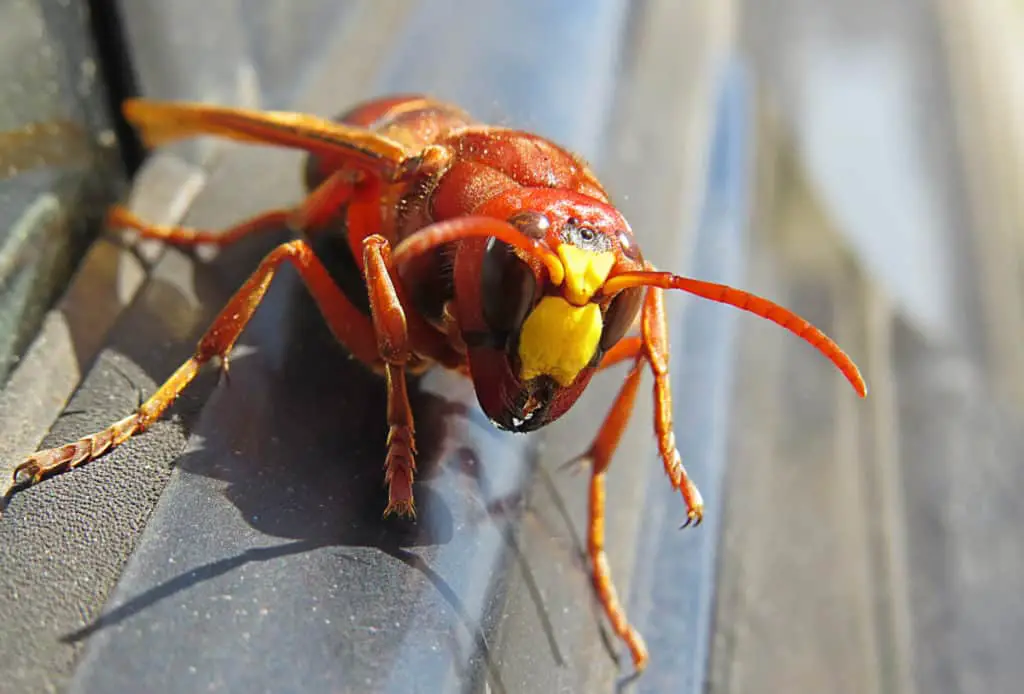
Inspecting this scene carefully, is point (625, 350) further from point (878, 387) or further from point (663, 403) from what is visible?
point (878, 387)

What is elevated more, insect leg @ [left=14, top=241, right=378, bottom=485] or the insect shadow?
insect leg @ [left=14, top=241, right=378, bottom=485]

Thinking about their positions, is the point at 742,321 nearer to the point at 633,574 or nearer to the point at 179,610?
the point at 633,574

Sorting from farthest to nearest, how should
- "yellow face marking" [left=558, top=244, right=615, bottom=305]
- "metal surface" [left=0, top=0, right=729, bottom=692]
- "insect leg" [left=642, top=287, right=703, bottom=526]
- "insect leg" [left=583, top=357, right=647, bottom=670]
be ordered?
"insect leg" [left=583, top=357, right=647, bottom=670] < "insect leg" [left=642, top=287, right=703, bottom=526] < "yellow face marking" [left=558, top=244, right=615, bottom=305] < "metal surface" [left=0, top=0, right=729, bottom=692]

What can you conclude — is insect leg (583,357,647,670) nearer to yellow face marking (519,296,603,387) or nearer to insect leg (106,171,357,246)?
yellow face marking (519,296,603,387)

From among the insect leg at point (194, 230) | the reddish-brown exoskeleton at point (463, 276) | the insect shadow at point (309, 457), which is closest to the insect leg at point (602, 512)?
the reddish-brown exoskeleton at point (463, 276)

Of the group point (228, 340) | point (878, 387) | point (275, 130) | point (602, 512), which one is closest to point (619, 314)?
point (602, 512)

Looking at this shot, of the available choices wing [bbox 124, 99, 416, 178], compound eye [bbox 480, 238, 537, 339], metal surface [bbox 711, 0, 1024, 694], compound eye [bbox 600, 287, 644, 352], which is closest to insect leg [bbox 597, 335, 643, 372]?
compound eye [bbox 600, 287, 644, 352]
